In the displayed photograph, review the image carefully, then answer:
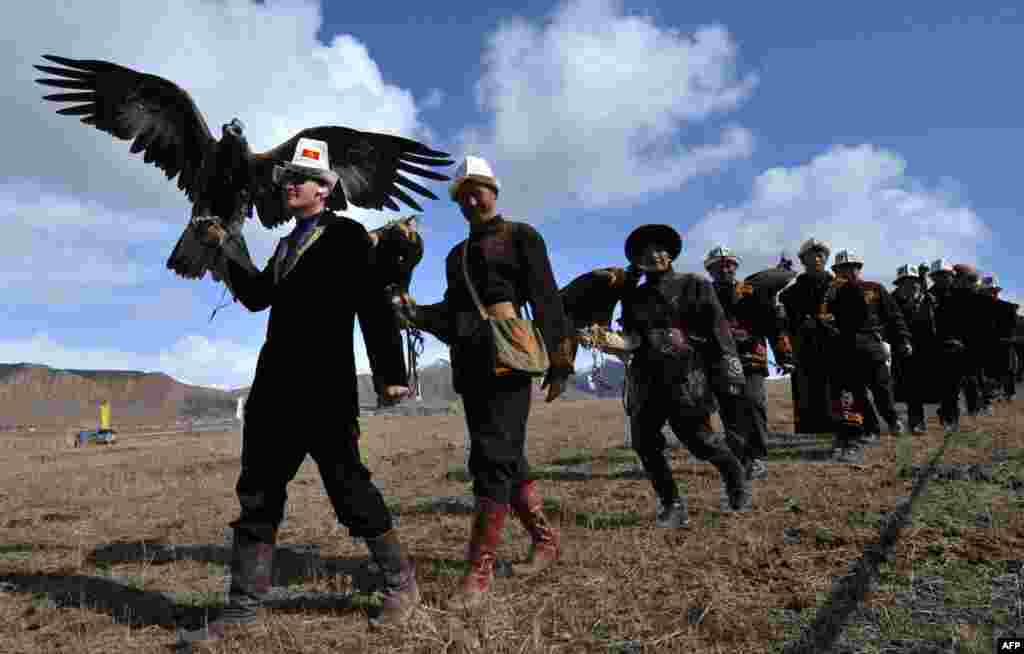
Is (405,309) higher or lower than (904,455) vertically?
higher

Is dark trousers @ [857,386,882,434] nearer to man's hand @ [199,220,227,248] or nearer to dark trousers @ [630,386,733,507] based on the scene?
dark trousers @ [630,386,733,507]

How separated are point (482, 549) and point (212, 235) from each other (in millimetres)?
2015

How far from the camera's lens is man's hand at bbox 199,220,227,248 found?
3.17 metres

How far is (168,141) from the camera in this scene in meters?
5.84

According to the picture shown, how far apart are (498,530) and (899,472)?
14.6 ft

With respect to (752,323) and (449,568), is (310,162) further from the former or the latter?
(752,323)

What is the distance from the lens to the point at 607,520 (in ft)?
15.8

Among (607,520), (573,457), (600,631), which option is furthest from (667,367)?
(573,457)

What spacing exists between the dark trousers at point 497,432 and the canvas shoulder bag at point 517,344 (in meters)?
0.09

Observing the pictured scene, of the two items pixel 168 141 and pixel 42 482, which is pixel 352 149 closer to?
pixel 168 141

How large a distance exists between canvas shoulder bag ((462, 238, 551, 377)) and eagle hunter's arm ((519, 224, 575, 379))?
0.05 meters

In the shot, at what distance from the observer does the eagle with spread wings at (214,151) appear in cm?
530

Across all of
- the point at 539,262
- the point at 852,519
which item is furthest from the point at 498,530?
the point at 852,519

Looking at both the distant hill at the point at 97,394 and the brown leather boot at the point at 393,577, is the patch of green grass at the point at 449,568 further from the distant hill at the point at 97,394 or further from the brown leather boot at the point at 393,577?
the distant hill at the point at 97,394
